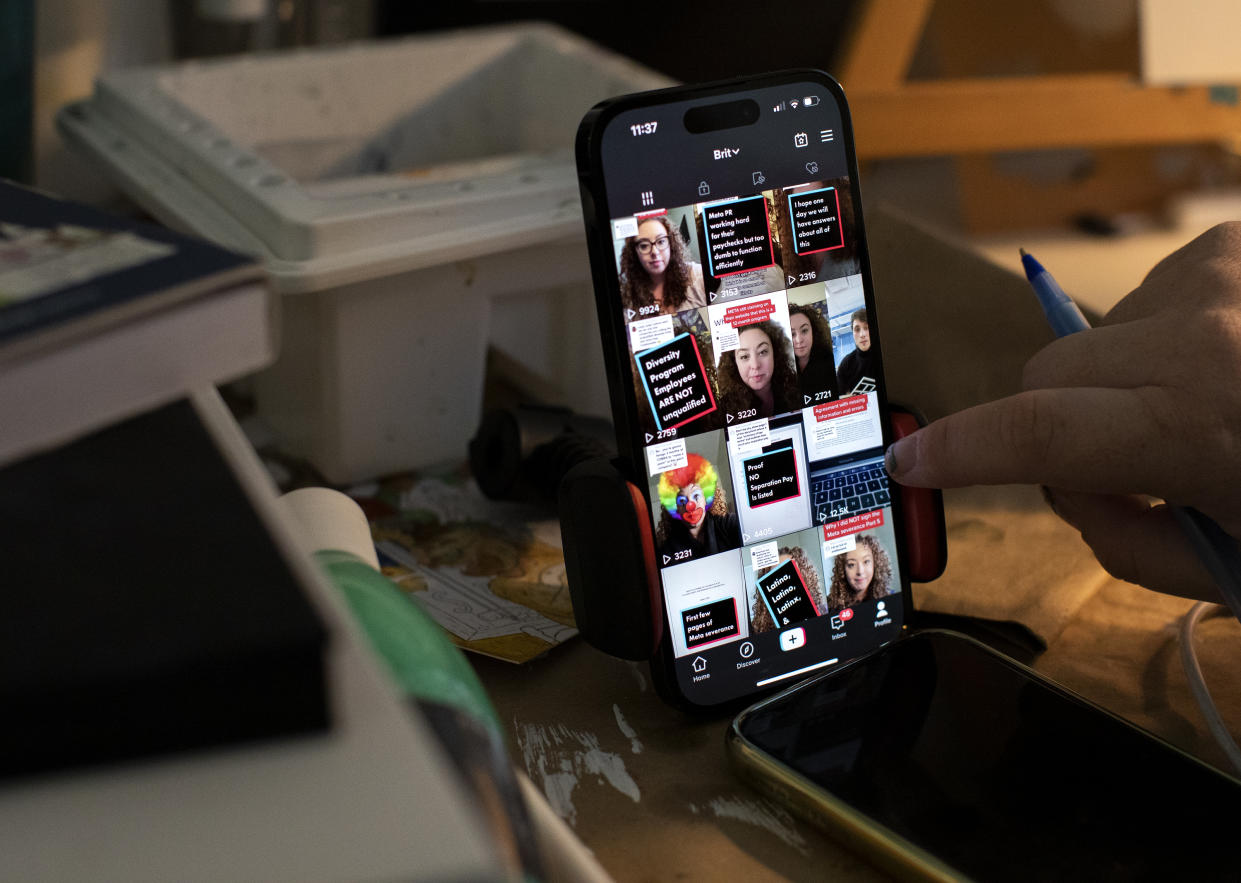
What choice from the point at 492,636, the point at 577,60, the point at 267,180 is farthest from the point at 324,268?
the point at 577,60

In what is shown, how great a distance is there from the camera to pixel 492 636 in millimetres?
405

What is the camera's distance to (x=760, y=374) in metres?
0.39

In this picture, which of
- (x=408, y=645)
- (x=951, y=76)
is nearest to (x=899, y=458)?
(x=408, y=645)

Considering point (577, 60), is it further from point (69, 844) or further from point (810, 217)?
point (69, 844)

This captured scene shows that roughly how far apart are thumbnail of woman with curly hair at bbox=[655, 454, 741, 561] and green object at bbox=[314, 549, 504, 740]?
4.4 inches

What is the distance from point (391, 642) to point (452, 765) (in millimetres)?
41

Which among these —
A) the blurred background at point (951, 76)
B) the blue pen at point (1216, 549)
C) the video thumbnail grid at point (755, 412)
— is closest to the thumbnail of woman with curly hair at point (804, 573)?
the video thumbnail grid at point (755, 412)

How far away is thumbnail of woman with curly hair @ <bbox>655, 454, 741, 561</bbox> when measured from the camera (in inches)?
14.8

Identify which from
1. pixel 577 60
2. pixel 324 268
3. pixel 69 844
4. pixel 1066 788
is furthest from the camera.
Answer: pixel 577 60

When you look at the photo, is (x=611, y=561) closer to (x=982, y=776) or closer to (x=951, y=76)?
(x=982, y=776)

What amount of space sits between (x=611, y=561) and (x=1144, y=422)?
165mm

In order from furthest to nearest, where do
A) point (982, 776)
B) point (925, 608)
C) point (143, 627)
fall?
point (925, 608)
point (982, 776)
point (143, 627)

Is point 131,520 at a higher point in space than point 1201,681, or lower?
higher

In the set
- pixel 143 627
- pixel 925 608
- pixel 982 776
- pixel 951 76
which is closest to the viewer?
pixel 143 627
